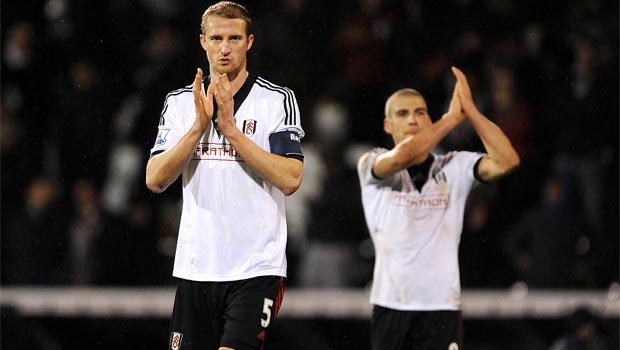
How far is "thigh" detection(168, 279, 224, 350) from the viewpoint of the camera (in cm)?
533

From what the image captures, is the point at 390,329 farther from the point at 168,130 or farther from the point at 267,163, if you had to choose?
the point at 168,130

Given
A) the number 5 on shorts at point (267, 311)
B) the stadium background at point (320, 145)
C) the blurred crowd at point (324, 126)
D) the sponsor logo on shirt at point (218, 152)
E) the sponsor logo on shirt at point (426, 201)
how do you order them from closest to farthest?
1. the number 5 on shorts at point (267, 311)
2. the sponsor logo on shirt at point (218, 152)
3. the sponsor logo on shirt at point (426, 201)
4. the stadium background at point (320, 145)
5. the blurred crowd at point (324, 126)

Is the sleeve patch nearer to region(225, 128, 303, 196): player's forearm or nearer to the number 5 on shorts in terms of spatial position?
region(225, 128, 303, 196): player's forearm

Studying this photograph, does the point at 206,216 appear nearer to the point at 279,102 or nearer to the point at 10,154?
the point at 279,102

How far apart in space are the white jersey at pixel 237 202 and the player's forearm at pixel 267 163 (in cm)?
13

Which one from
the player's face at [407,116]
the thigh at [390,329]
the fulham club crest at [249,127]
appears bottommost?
the thigh at [390,329]

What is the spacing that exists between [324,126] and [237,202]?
479 centimetres

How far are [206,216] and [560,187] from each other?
546 cm

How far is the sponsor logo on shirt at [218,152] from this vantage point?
5.39 m

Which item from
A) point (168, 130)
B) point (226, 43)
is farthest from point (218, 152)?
point (226, 43)

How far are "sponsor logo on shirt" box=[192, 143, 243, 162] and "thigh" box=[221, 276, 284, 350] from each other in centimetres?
63

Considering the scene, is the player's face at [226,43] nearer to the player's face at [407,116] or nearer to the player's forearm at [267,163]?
the player's forearm at [267,163]

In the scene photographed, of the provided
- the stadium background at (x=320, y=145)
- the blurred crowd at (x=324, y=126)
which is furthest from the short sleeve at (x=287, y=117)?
the blurred crowd at (x=324, y=126)

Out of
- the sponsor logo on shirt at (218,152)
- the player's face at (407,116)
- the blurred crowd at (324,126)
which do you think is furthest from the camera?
the blurred crowd at (324,126)
